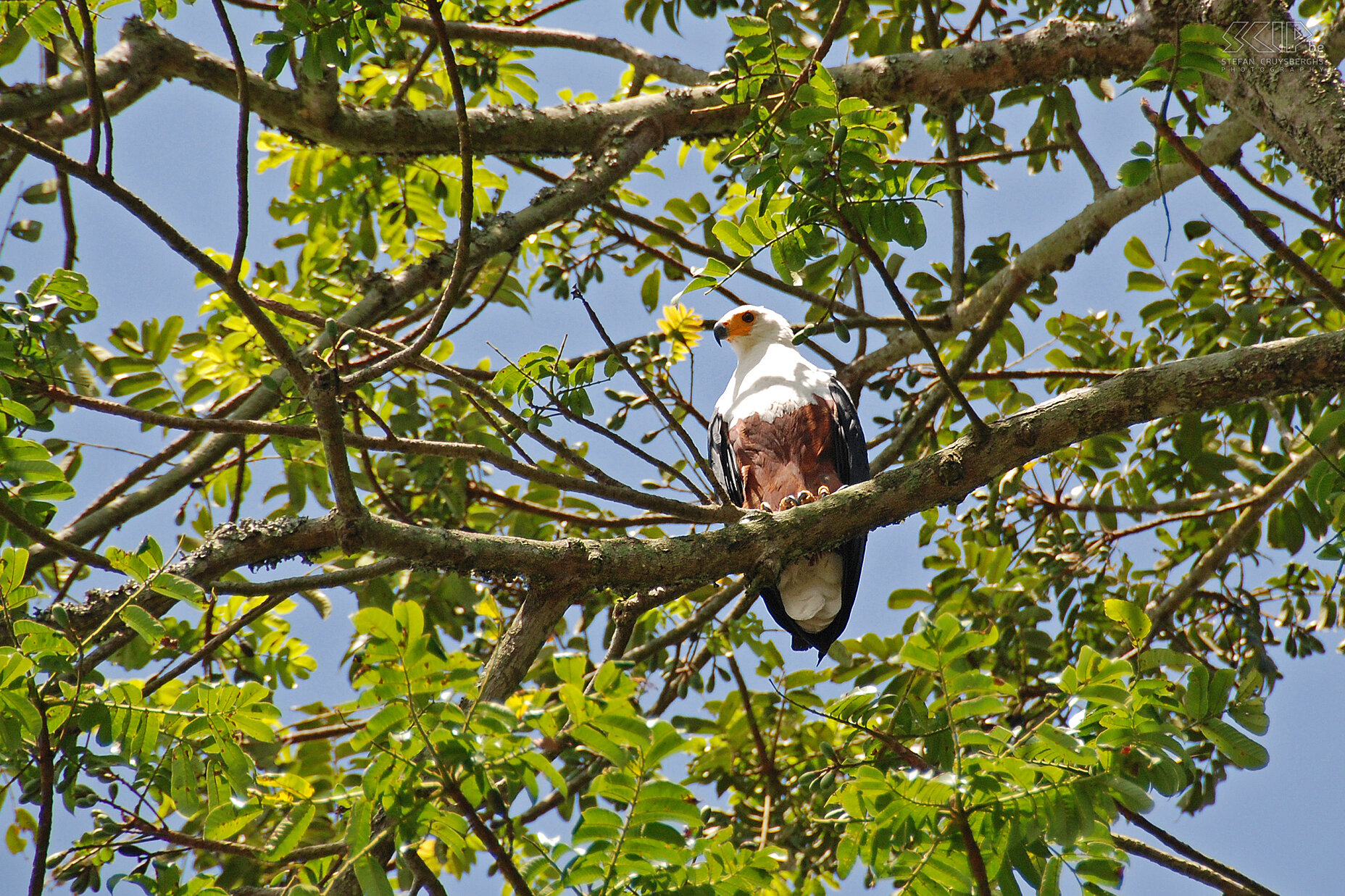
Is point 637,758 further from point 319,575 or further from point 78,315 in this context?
point 78,315

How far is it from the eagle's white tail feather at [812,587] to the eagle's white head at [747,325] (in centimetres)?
142

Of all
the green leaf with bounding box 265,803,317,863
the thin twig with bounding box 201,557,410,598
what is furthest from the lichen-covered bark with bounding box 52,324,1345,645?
the green leaf with bounding box 265,803,317,863

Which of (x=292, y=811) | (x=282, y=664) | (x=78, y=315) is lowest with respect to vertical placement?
(x=292, y=811)

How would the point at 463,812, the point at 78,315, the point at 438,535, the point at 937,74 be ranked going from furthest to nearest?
the point at 937,74
the point at 78,315
the point at 438,535
the point at 463,812

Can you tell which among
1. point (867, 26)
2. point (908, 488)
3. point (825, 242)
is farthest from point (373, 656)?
point (867, 26)

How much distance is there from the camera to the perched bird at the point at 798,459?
3.44 m

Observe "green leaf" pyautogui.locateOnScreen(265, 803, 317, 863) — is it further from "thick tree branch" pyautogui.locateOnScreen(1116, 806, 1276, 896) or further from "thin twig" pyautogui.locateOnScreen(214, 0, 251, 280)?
"thick tree branch" pyautogui.locateOnScreen(1116, 806, 1276, 896)

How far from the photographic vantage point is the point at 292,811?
74.9 inches

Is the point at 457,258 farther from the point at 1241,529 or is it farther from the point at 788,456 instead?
the point at 1241,529

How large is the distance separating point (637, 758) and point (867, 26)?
3648mm

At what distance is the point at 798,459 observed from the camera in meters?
3.68

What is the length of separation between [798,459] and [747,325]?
43.6 inches

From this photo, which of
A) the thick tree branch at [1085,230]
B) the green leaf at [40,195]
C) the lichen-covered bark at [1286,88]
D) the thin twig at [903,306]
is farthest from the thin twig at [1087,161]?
the green leaf at [40,195]

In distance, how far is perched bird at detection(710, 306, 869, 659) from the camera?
11.3 feet
